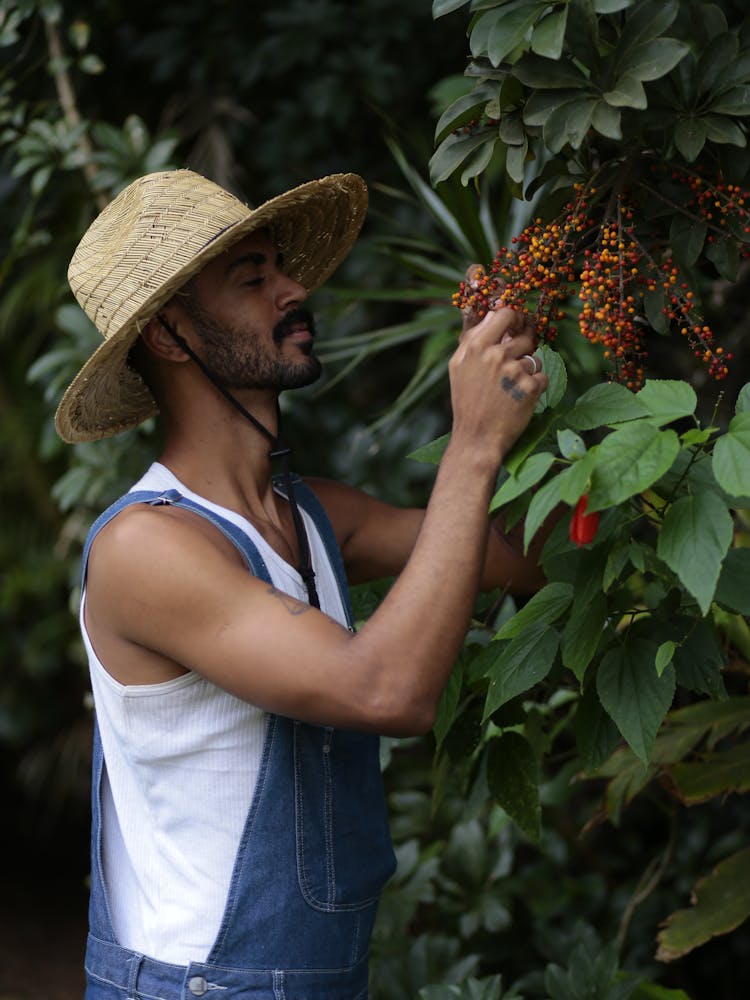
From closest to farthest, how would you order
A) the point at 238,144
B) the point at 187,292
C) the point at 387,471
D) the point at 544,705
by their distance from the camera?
the point at 187,292 < the point at 544,705 < the point at 387,471 < the point at 238,144

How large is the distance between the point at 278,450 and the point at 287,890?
618mm

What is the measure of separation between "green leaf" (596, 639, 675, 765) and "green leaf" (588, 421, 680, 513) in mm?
316

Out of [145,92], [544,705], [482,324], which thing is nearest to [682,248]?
[482,324]

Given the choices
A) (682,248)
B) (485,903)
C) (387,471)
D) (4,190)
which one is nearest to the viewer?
(682,248)

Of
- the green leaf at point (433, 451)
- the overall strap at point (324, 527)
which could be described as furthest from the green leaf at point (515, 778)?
the green leaf at point (433, 451)

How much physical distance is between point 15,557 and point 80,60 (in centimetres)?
179

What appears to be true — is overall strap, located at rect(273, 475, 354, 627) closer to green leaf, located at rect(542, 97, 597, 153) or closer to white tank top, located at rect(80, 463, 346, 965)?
white tank top, located at rect(80, 463, 346, 965)

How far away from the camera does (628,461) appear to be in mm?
1238

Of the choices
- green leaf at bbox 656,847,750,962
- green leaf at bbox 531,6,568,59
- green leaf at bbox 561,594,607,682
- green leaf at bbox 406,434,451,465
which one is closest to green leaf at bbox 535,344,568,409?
green leaf at bbox 406,434,451,465

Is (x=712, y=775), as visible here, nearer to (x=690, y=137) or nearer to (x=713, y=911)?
(x=713, y=911)

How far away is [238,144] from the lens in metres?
4.05

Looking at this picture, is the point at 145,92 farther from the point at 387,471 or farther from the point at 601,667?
the point at 601,667

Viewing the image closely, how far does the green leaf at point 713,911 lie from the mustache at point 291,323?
121 centimetres

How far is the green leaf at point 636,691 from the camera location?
1.43 metres
